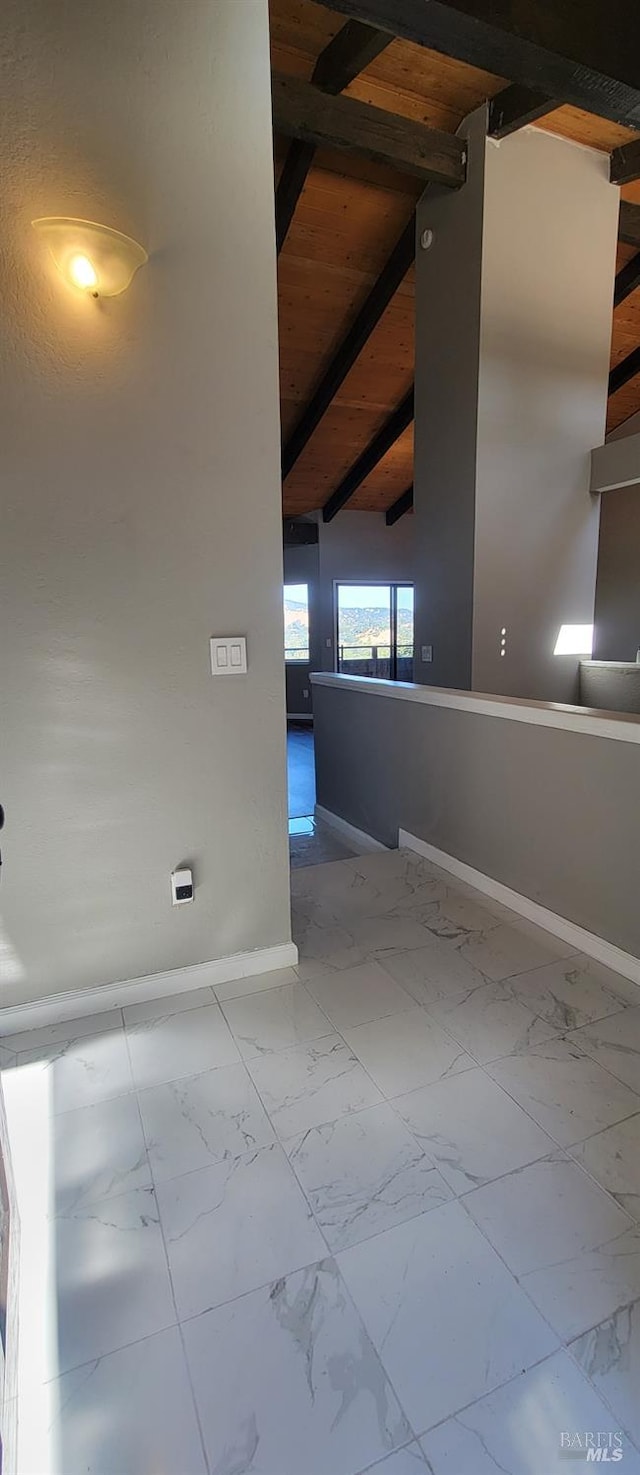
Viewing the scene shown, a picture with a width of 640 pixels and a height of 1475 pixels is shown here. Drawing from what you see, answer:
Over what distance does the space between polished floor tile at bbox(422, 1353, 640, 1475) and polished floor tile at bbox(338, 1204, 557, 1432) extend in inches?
0.8

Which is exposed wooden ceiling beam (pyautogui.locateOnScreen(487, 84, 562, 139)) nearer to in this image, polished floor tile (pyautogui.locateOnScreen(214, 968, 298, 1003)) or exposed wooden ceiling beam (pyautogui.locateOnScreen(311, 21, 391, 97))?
exposed wooden ceiling beam (pyautogui.locateOnScreen(311, 21, 391, 97))

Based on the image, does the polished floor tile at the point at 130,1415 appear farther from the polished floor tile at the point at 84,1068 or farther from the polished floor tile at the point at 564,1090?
the polished floor tile at the point at 564,1090

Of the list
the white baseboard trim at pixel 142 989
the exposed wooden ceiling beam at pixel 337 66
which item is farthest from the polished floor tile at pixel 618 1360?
the exposed wooden ceiling beam at pixel 337 66

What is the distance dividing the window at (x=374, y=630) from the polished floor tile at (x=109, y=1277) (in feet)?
27.2

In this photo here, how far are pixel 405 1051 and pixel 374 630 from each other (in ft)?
27.3

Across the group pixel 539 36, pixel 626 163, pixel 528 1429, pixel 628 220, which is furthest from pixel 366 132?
pixel 528 1429

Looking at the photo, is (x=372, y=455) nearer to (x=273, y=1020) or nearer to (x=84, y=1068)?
(x=273, y=1020)

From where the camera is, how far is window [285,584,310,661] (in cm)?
976

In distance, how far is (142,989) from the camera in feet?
6.64

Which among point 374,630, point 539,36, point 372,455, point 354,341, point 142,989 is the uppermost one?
point 354,341

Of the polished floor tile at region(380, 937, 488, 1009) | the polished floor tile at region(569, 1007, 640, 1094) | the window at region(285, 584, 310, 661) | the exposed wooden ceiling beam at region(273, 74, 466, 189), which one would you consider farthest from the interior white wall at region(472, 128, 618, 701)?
the window at region(285, 584, 310, 661)

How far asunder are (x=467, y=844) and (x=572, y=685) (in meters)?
1.92

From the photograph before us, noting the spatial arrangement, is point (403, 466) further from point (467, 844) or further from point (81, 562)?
point (81, 562)

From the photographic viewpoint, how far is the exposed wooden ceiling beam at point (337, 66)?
303 cm
